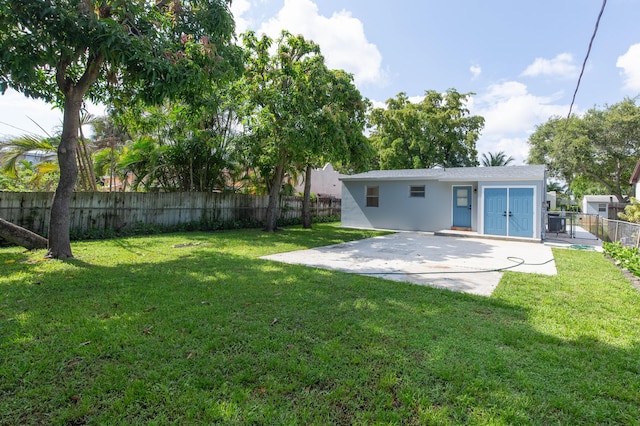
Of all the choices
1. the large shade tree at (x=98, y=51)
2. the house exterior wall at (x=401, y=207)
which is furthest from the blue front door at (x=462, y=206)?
the large shade tree at (x=98, y=51)

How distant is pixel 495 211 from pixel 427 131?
1461cm

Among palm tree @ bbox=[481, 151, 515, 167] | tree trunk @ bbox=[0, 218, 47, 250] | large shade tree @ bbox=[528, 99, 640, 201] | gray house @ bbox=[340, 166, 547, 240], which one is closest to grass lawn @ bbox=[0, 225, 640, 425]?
tree trunk @ bbox=[0, 218, 47, 250]

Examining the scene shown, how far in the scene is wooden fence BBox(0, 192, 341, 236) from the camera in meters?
7.56

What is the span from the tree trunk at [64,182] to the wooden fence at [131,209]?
2.67 meters

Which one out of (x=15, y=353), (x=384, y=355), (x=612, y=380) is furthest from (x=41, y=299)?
(x=612, y=380)

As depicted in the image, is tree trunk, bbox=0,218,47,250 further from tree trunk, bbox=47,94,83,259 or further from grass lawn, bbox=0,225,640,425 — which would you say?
grass lawn, bbox=0,225,640,425

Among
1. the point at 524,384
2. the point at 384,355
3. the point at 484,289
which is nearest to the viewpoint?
the point at 524,384

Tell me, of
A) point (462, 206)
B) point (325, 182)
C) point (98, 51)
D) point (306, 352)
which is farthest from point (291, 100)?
point (325, 182)

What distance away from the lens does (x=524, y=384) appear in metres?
2.31

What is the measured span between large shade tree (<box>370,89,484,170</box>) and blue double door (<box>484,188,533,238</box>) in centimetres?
1252

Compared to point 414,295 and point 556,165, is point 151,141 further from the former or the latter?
point 556,165

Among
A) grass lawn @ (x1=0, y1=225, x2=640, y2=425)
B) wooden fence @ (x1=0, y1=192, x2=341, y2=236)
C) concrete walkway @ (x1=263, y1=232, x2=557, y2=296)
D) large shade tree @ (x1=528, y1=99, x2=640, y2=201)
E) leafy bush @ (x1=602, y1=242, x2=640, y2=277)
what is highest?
large shade tree @ (x1=528, y1=99, x2=640, y2=201)

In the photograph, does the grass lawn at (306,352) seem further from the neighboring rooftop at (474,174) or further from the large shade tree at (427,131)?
the large shade tree at (427,131)

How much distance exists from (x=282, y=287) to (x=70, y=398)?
2.76m
